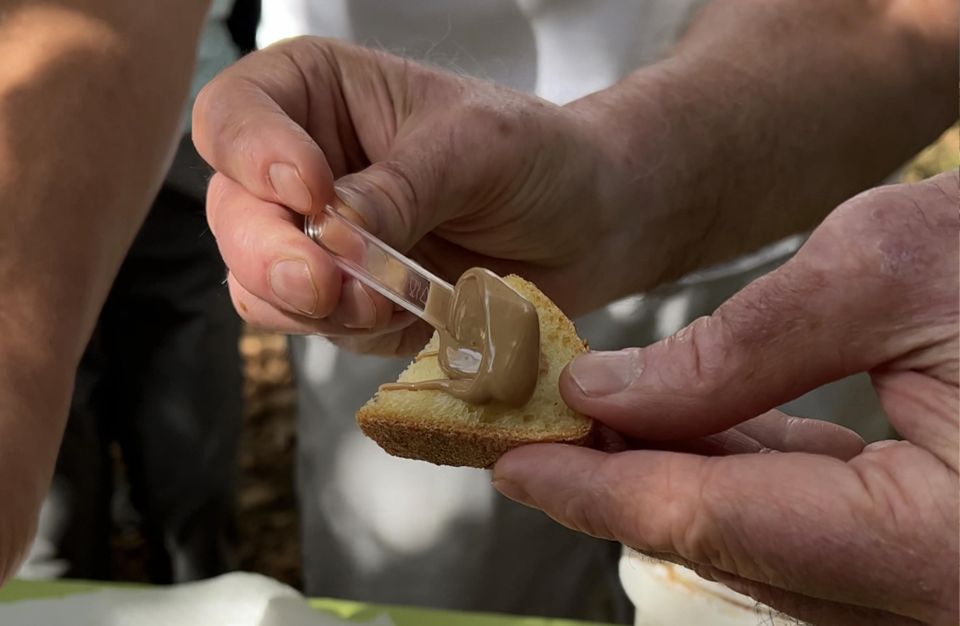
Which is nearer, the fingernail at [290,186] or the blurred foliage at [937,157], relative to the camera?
the fingernail at [290,186]

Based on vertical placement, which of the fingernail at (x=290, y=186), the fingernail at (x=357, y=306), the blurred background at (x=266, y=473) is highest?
the fingernail at (x=290, y=186)

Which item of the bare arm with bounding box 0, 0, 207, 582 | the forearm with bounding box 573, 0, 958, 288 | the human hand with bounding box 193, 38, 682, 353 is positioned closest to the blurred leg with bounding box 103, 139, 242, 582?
the bare arm with bounding box 0, 0, 207, 582

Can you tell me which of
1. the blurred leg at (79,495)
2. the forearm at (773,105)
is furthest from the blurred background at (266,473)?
the forearm at (773,105)

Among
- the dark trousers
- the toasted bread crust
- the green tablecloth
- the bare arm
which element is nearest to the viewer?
the toasted bread crust

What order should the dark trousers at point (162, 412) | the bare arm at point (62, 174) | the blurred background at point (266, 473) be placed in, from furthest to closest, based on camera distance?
the blurred background at point (266, 473) < the dark trousers at point (162, 412) < the bare arm at point (62, 174)

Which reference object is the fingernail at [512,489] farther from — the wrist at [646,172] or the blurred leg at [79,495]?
the blurred leg at [79,495]

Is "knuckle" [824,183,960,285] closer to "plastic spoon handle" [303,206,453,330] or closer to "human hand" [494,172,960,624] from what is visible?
"human hand" [494,172,960,624]
